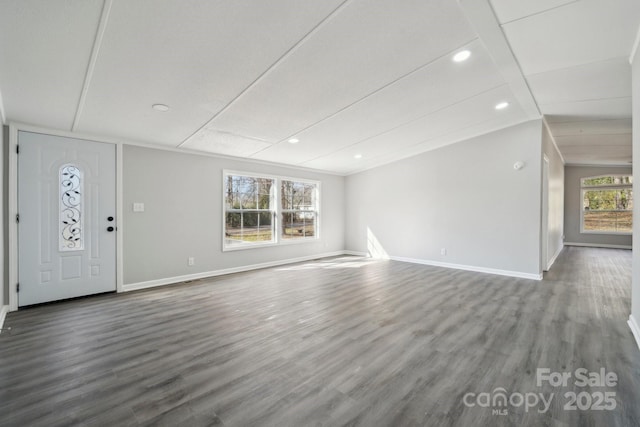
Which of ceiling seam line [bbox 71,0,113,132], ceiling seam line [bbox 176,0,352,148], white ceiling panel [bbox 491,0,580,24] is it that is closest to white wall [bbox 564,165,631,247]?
white ceiling panel [bbox 491,0,580,24]

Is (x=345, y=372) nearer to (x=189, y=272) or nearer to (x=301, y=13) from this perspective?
(x=301, y=13)

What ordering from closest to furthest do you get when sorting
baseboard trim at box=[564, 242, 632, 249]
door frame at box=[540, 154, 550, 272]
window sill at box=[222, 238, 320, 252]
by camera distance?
door frame at box=[540, 154, 550, 272] < window sill at box=[222, 238, 320, 252] < baseboard trim at box=[564, 242, 632, 249]

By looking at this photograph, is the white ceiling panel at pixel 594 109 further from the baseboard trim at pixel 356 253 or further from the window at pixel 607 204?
the window at pixel 607 204

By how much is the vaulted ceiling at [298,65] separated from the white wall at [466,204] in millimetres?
871

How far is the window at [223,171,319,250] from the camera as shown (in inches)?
211

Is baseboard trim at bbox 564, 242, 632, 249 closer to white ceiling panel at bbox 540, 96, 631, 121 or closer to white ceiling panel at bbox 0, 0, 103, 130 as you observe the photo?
white ceiling panel at bbox 540, 96, 631, 121

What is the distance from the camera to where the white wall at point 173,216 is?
13.6ft

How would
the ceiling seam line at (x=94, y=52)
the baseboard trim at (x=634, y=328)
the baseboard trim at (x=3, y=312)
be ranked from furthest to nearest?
the baseboard trim at (x=3, y=312), the baseboard trim at (x=634, y=328), the ceiling seam line at (x=94, y=52)

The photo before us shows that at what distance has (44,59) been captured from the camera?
2115 mm

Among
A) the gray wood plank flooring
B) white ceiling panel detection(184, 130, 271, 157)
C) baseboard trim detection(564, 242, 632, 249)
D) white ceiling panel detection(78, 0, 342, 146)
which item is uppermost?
white ceiling panel detection(78, 0, 342, 146)

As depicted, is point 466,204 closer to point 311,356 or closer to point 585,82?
point 585,82

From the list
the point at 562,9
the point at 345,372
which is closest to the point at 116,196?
the point at 345,372

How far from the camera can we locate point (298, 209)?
664 cm

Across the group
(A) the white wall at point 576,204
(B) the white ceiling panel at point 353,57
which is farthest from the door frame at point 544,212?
(A) the white wall at point 576,204
